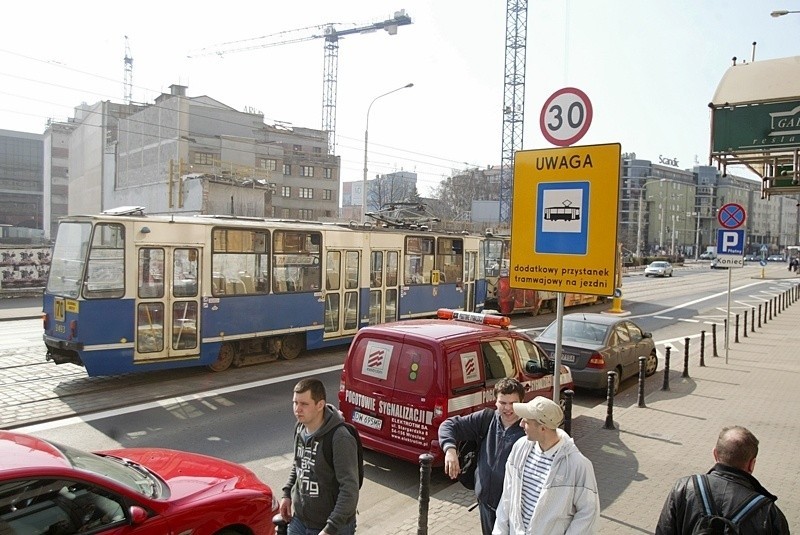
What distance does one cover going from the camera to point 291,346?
1480cm

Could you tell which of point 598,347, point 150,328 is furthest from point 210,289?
point 598,347

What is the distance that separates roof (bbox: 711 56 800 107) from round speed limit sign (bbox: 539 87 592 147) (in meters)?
3.83

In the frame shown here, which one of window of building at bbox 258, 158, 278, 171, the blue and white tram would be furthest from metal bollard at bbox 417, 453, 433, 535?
window of building at bbox 258, 158, 278, 171

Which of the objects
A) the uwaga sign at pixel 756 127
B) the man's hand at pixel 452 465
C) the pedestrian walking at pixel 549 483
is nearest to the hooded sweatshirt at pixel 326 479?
the man's hand at pixel 452 465

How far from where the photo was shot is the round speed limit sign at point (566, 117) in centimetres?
571

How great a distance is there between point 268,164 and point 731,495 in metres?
74.9

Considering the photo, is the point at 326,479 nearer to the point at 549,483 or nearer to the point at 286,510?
the point at 286,510

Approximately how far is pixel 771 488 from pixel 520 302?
18818mm

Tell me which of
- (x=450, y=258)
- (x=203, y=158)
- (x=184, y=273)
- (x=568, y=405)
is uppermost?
(x=203, y=158)

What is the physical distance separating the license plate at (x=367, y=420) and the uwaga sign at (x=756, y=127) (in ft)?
19.1

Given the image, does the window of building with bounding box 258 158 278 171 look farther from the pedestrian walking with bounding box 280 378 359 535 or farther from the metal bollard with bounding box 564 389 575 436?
the pedestrian walking with bounding box 280 378 359 535

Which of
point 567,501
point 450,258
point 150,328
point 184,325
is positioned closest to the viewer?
point 567,501

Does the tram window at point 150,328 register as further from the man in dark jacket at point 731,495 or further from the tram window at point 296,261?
the man in dark jacket at point 731,495

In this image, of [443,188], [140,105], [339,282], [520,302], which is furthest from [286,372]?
[443,188]
